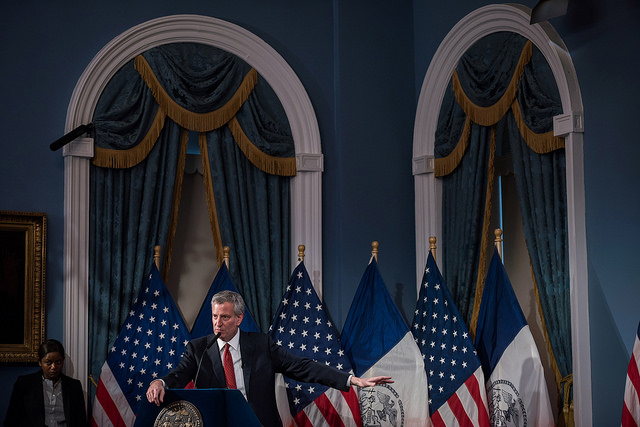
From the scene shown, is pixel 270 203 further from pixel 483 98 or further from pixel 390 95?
pixel 483 98

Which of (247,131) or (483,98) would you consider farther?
(247,131)

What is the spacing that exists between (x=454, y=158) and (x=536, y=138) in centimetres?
96

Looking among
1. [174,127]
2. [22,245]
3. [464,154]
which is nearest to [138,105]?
[174,127]

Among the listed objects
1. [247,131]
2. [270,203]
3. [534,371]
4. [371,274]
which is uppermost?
[247,131]

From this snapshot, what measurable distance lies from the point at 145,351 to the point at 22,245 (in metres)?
1.10

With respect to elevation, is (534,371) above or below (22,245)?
below

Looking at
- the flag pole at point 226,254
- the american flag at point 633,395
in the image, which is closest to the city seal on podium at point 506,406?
the american flag at point 633,395

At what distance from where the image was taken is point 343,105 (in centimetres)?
739

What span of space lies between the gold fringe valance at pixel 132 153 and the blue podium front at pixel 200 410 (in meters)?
2.77

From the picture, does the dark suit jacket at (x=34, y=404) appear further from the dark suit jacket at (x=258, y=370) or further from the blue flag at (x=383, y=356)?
the blue flag at (x=383, y=356)

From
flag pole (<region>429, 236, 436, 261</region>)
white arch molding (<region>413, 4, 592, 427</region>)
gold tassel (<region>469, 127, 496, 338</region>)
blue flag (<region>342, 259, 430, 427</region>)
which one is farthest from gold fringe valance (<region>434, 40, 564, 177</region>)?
blue flag (<region>342, 259, 430, 427</region>)

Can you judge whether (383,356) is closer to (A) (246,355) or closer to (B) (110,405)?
(A) (246,355)

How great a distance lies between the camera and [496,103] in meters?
6.62

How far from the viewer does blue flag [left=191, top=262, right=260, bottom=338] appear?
678cm
